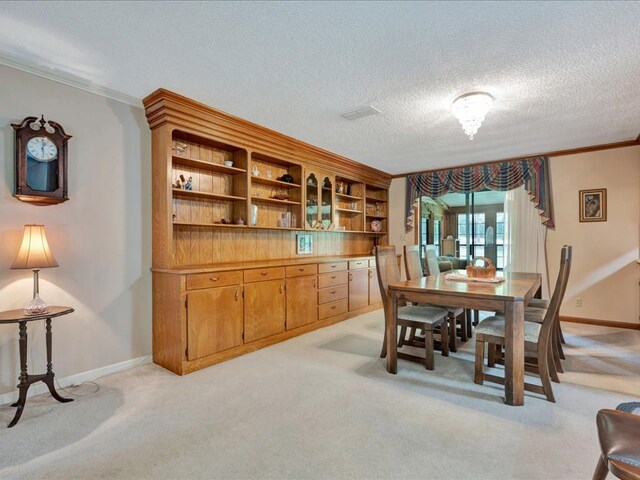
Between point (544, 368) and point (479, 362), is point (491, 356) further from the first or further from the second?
point (544, 368)

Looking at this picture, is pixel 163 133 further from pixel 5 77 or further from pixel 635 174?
pixel 635 174

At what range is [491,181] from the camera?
5.06 meters

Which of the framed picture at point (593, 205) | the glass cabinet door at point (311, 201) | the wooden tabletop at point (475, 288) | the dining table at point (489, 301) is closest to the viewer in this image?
the dining table at point (489, 301)

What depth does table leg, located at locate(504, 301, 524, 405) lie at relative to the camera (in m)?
2.27

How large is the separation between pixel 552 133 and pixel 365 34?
3053mm

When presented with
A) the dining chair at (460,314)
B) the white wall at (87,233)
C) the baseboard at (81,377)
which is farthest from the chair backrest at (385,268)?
the baseboard at (81,377)

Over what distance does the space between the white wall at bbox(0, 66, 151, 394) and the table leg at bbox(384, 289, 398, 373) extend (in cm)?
224

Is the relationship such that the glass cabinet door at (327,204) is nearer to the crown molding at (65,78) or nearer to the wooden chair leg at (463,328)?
the wooden chair leg at (463,328)

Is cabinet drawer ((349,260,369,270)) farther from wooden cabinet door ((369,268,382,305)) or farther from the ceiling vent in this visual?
the ceiling vent

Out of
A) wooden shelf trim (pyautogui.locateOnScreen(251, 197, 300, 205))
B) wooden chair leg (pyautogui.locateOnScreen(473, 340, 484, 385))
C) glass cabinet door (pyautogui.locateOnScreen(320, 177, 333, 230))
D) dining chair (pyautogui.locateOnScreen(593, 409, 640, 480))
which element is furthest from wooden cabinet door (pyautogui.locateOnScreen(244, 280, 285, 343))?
dining chair (pyautogui.locateOnScreen(593, 409, 640, 480))

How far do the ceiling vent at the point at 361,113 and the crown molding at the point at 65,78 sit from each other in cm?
195

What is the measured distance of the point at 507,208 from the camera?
5.03 meters

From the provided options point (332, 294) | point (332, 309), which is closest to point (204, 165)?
point (332, 294)

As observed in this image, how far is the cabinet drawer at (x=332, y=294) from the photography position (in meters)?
4.25
